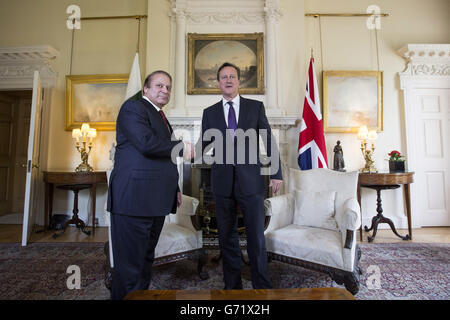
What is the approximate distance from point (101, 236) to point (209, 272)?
6.76 feet

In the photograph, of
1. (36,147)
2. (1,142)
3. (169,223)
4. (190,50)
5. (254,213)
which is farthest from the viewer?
(1,142)

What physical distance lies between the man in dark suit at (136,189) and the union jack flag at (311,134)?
265 centimetres

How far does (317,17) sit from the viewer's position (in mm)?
4258

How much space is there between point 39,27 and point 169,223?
4637 millimetres

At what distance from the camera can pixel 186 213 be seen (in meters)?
2.18

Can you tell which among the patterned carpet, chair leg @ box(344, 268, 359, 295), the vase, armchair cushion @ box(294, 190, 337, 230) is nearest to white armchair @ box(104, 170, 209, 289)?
the patterned carpet

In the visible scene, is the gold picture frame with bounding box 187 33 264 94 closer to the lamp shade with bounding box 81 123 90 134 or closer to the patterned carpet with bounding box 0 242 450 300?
the lamp shade with bounding box 81 123 90 134

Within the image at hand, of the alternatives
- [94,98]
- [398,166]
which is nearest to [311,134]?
[398,166]

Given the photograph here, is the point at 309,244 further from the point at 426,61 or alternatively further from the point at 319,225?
the point at 426,61

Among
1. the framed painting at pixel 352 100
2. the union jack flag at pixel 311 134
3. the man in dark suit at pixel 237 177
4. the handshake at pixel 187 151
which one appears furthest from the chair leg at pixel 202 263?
the framed painting at pixel 352 100

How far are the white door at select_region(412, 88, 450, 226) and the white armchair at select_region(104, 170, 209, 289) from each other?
390cm

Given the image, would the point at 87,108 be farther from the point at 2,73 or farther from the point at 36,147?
the point at 2,73
